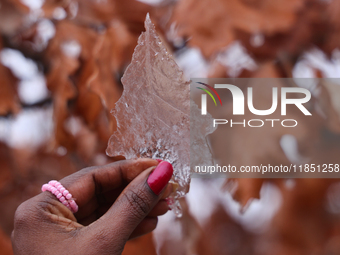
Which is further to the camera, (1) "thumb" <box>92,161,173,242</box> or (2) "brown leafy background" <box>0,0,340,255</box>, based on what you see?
(2) "brown leafy background" <box>0,0,340,255</box>

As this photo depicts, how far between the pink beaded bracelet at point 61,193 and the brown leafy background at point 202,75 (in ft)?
0.33

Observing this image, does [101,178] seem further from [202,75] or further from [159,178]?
[202,75]

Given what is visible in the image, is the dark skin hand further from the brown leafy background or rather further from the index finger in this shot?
the brown leafy background

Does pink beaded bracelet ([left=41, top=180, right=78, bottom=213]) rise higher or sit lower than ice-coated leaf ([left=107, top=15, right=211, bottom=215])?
lower

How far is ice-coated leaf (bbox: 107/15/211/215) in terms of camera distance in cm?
22

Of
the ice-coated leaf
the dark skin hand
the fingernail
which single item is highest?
the ice-coated leaf

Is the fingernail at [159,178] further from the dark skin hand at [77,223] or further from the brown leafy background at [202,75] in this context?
the brown leafy background at [202,75]

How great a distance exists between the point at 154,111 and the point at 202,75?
0.11m

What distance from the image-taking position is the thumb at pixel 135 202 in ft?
0.61

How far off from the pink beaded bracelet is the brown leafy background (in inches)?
4.0

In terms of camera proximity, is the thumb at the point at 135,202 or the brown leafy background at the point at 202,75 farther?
the brown leafy background at the point at 202,75

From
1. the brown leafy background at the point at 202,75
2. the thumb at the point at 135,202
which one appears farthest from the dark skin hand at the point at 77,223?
the brown leafy background at the point at 202,75

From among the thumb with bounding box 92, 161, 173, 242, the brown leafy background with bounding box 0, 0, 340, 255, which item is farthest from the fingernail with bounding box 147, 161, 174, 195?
the brown leafy background with bounding box 0, 0, 340, 255

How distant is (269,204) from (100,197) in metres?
0.21
